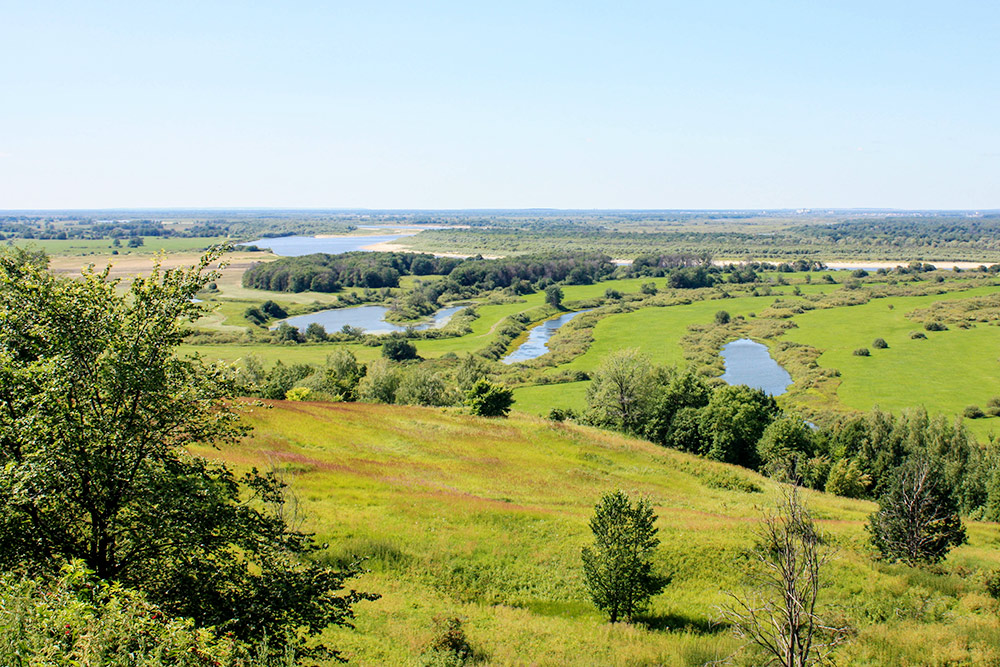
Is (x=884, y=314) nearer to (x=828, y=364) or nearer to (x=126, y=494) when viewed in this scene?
(x=828, y=364)

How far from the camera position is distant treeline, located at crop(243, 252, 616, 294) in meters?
156

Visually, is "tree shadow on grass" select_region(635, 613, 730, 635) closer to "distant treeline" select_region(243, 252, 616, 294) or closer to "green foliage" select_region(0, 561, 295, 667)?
"green foliage" select_region(0, 561, 295, 667)

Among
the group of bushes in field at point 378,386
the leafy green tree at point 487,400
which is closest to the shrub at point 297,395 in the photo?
the group of bushes in field at point 378,386

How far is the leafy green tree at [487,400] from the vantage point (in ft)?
155

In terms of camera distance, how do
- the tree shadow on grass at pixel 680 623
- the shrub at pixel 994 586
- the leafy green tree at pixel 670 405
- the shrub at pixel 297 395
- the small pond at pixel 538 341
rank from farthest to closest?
the small pond at pixel 538 341
the leafy green tree at pixel 670 405
the shrub at pixel 297 395
the shrub at pixel 994 586
the tree shadow on grass at pixel 680 623

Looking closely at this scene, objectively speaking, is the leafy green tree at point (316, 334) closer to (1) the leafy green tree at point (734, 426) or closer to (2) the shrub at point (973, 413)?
(1) the leafy green tree at point (734, 426)

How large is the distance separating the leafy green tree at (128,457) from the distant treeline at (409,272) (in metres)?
144

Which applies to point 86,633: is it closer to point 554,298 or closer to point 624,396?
point 624,396

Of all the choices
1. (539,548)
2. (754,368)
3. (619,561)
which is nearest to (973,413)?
(754,368)

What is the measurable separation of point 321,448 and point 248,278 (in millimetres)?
136598

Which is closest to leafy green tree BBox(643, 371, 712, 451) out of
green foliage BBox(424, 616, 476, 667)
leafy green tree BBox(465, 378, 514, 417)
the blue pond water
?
leafy green tree BBox(465, 378, 514, 417)

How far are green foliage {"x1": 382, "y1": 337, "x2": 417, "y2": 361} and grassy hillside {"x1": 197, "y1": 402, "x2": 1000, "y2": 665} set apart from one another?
47.9 m

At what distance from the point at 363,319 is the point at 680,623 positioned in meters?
113

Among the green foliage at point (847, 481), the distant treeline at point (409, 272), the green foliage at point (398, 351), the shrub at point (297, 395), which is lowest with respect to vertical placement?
the green foliage at point (847, 481)
